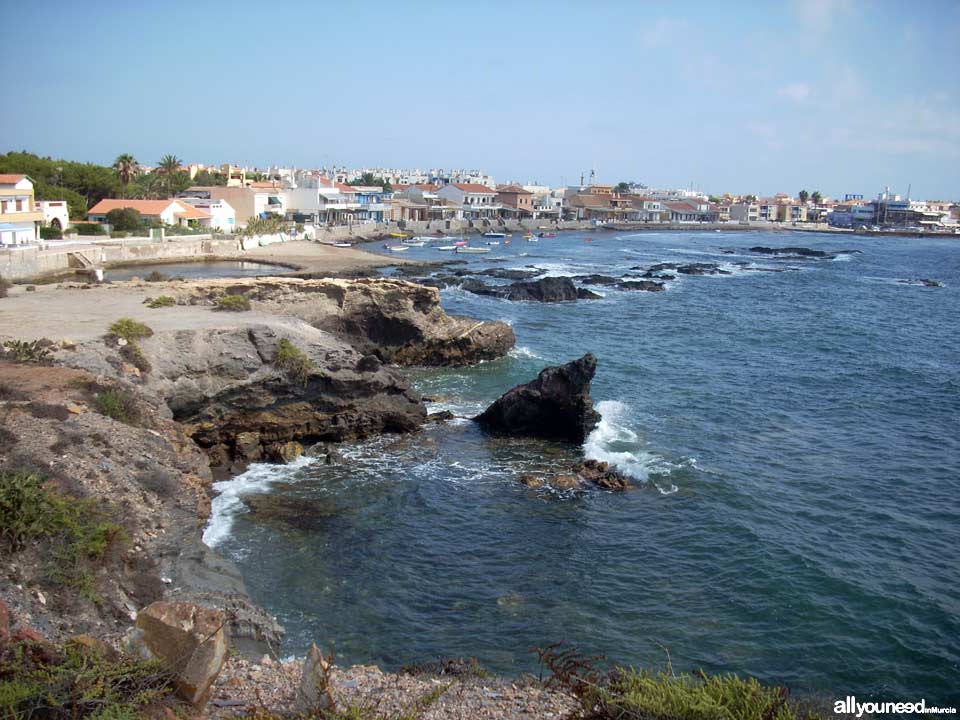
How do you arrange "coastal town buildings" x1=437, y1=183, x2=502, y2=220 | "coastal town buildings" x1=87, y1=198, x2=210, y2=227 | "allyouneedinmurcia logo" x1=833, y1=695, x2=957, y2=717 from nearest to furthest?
"allyouneedinmurcia logo" x1=833, y1=695, x2=957, y2=717 → "coastal town buildings" x1=87, y1=198, x2=210, y2=227 → "coastal town buildings" x1=437, y1=183, x2=502, y2=220

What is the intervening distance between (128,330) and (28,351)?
11.9 feet

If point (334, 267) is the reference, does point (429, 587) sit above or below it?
below

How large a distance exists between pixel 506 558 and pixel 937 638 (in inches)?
362

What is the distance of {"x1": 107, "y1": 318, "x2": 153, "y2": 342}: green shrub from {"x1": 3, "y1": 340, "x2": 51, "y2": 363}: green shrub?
2469 millimetres

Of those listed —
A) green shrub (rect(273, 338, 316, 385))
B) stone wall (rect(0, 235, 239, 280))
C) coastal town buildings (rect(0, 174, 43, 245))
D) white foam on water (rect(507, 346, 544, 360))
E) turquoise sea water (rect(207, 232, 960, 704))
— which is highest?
coastal town buildings (rect(0, 174, 43, 245))

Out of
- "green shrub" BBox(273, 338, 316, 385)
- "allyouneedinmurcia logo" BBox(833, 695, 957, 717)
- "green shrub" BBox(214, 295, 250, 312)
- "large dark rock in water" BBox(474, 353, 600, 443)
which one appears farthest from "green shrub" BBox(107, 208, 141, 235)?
"allyouneedinmurcia logo" BBox(833, 695, 957, 717)

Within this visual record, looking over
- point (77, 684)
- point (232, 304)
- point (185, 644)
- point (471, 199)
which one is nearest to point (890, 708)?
point (185, 644)

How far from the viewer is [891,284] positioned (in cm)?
8100

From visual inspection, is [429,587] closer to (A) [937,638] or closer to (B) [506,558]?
(B) [506,558]

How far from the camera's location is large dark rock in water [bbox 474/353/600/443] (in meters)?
27.2

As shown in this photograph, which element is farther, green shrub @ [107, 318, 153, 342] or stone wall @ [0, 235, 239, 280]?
stone wall @ [0, 235, 239, 280]

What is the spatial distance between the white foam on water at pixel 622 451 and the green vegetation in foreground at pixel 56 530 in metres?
15.2

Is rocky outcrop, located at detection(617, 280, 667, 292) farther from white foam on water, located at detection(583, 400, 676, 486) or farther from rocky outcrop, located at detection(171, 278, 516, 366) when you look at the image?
white foam on water, located at detection(583, 400, 676, 486)

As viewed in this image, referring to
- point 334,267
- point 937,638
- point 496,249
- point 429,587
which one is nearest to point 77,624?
point 429,587
